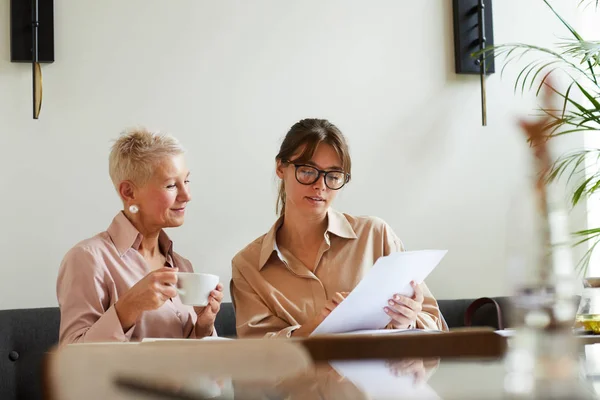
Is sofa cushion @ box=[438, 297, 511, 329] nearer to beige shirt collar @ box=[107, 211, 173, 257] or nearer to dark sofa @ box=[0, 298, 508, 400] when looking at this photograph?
dark sofa @ box=[0, 298, 508, 400]

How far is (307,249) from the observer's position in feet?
7.28

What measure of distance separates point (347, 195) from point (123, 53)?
970 millimetres

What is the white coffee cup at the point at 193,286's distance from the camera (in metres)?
1.81

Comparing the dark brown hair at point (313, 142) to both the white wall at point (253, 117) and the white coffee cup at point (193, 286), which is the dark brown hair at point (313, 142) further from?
the white wall at point (253, 117)

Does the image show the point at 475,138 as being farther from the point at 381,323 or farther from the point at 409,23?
the point at 381,323

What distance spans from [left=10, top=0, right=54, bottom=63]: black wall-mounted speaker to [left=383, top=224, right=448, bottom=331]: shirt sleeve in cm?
135

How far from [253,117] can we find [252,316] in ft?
3.46

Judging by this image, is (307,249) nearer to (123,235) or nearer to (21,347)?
(123,235)

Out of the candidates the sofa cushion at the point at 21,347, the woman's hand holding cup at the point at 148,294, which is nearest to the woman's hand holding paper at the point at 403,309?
the woman's hand holding cup at the point at 148,294

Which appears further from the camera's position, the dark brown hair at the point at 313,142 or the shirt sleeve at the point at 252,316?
the dark brown hair at the point at 313,142

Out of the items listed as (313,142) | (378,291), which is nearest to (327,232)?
(313,142)

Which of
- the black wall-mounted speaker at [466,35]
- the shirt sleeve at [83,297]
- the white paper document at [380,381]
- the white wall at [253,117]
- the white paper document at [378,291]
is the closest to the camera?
the white paper document at [380,381]

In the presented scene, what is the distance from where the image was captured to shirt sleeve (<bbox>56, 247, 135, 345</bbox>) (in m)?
1.89

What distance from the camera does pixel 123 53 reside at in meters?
2.84
